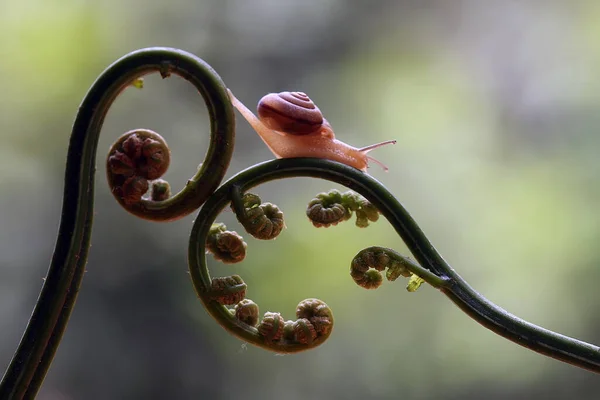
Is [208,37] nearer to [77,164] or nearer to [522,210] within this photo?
[522,210]

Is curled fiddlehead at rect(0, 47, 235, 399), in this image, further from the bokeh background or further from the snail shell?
the bokeh background

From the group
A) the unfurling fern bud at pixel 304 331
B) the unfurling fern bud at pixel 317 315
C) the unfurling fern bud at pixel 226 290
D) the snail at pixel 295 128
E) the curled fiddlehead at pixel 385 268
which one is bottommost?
the unfurling fern bud at pixel 304 331

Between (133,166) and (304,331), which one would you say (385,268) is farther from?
(133,166)

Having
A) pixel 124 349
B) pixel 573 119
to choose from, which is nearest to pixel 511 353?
pixel 573 119

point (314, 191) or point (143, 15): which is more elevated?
point (143, 15)

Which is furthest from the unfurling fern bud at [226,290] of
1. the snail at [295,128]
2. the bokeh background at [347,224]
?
the bokeh background at [347,224]

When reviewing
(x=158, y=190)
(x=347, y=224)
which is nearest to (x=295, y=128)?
(x=158, y=190)

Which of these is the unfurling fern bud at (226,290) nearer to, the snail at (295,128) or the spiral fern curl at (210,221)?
the spiral fern curl at (210,221)
